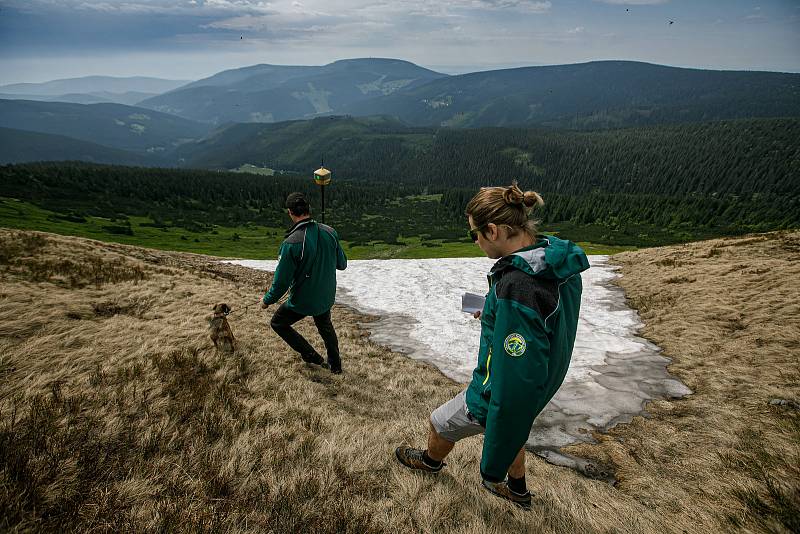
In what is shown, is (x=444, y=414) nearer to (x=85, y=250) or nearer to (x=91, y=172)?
(x=85, y=250)

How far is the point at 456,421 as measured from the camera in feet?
10.9

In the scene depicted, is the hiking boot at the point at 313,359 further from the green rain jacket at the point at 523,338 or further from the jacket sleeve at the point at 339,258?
the green rain jacket at the point at 523,338

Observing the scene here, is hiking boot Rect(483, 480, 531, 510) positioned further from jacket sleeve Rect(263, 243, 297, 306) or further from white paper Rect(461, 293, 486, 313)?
jacket sleeve Rect(263, 243, 297, 306)

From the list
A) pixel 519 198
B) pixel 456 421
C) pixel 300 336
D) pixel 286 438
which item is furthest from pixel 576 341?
pixel 519 198

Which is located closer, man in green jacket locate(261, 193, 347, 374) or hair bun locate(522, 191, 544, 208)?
hair bun locate(522, 191, 544, 208)

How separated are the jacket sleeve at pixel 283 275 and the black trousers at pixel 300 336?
0.37 meters

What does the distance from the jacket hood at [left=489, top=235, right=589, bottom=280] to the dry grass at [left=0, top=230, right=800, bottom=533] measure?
7.77ft

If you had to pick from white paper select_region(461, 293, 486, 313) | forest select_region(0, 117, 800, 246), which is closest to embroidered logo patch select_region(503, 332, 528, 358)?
white paper select_region(461, 293, 486, 313)

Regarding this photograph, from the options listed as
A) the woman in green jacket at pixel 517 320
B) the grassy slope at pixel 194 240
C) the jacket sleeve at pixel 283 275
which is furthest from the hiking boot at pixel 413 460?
the grassy slope at pixel 194 240

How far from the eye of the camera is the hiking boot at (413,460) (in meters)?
4.01

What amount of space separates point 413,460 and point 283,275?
3363 millimetres

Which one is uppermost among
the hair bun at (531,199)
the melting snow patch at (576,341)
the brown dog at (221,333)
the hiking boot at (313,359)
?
the hair bun at (531,199)

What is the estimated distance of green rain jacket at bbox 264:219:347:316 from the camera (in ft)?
19.5

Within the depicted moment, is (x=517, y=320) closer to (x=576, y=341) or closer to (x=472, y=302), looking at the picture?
(x=472, y=302)
